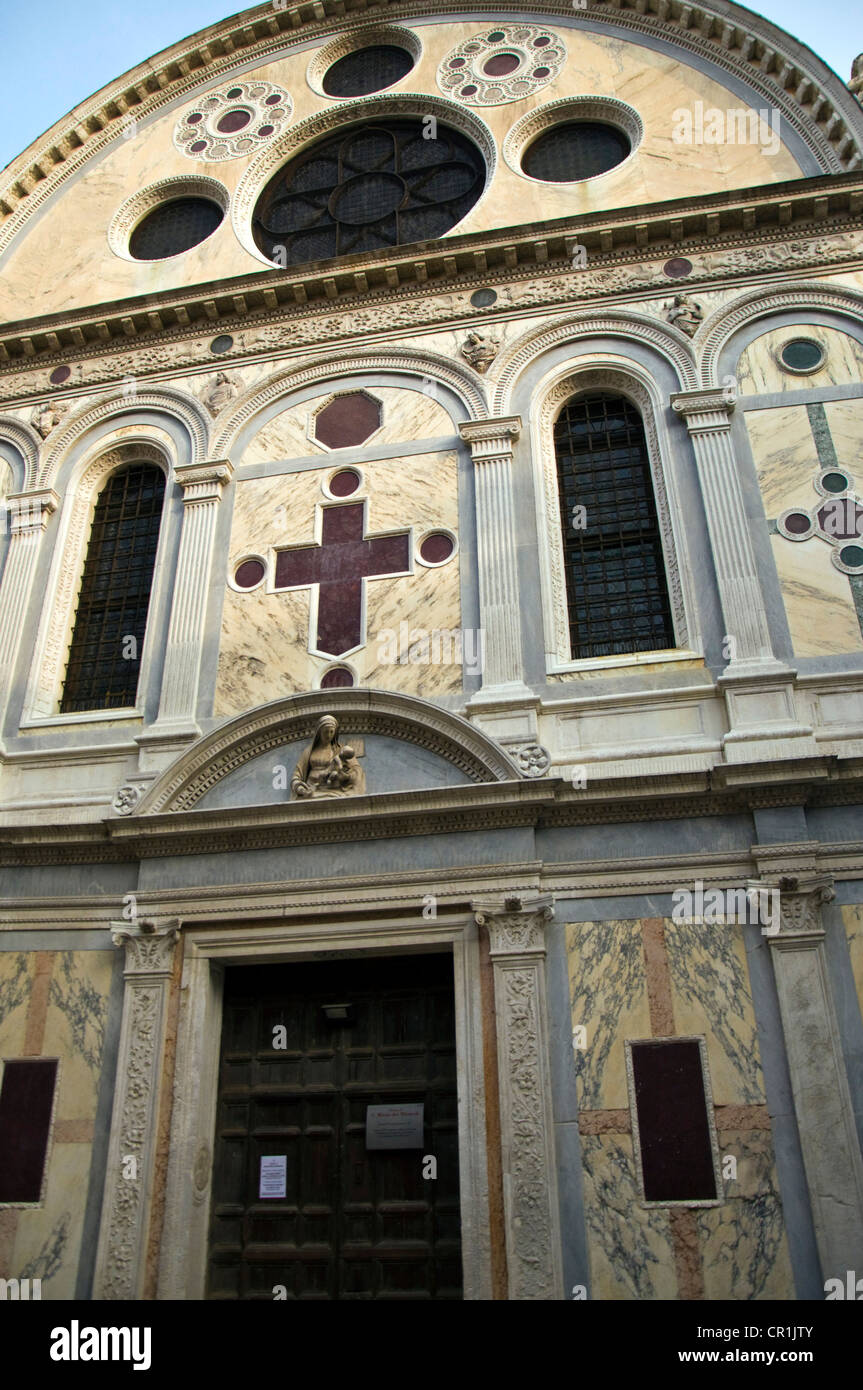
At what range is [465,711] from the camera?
9.91m

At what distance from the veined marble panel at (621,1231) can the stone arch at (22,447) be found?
9.75m

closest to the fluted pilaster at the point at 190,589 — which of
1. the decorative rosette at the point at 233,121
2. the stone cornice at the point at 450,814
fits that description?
the stone cornice at the point at 450,814

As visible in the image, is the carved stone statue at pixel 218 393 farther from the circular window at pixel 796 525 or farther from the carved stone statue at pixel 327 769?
the circular window at pixel 796 525

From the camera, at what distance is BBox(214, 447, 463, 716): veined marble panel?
10.5m

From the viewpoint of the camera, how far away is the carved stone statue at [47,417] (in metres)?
13.1

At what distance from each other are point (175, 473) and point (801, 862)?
7.83 meters

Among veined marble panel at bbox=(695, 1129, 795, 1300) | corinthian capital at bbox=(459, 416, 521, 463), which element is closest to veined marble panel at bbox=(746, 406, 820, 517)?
corinthian capital at bbox=(459, 416, 521, 463)

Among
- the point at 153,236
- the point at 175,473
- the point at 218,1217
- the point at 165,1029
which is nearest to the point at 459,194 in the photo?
the point at 153,236

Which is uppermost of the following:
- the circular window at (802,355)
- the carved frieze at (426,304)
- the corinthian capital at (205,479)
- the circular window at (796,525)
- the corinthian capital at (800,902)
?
the carved frieze at (426,304)

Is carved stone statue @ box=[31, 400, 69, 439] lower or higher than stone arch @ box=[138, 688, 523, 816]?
higher

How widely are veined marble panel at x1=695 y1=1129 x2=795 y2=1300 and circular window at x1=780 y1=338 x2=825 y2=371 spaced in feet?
24.4

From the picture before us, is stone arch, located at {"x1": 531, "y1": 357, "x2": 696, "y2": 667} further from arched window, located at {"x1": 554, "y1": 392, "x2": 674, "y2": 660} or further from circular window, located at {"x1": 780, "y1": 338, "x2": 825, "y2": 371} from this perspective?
circular window, located at {"x1": 780, "y1": 338, "x2": 825, "y2": 371}

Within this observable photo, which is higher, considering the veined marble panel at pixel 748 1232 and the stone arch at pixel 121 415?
the stone arch at pixel 121 415

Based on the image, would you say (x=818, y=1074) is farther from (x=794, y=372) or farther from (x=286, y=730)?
(x=794, y=372)
